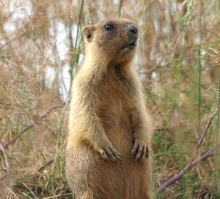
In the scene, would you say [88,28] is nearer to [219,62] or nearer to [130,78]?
[130,78]

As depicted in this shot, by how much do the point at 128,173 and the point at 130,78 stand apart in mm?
789

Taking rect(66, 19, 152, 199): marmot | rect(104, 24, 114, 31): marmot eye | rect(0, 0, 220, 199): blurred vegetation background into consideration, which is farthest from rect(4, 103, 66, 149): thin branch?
rect(104, 24, 114, 31): marmot eye

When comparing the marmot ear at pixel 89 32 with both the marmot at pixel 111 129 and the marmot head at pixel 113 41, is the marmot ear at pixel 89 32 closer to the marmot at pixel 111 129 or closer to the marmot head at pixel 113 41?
the marmot head at pixel 113 41

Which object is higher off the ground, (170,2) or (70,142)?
(170,2)

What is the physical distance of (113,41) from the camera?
4.86m

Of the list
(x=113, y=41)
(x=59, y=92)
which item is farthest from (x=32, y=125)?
(x=113, y=41)

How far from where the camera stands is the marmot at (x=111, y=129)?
460 cm

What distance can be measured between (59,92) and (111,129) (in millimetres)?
1571

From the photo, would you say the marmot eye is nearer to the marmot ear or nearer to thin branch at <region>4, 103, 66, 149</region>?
the marmot ear

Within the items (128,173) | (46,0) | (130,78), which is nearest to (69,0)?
(46,0)

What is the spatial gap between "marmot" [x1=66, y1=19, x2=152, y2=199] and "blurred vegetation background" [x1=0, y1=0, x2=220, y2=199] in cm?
31

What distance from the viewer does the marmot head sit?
186 inches

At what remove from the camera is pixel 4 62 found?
584 cm

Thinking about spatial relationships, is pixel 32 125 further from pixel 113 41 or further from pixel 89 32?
pixel 113 41
